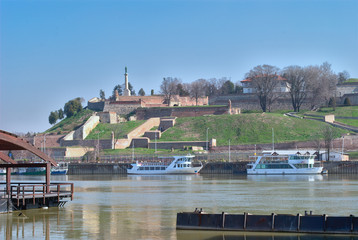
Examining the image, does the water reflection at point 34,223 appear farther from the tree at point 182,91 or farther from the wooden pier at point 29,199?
the tree at point 182,91

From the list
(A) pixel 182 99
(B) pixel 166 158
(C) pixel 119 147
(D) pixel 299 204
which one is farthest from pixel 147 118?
(D) pixel 299 204

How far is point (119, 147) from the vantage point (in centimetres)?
8838

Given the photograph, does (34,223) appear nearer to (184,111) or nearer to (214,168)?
(214,168)

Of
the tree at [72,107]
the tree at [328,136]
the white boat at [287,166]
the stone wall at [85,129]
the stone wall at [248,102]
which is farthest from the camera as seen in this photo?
the tree at [72,107]

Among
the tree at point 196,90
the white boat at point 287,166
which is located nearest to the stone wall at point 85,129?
the tree at point 196,90

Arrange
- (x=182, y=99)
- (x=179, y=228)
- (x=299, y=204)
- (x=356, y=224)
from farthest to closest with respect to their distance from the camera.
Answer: (x=182, y=99) < (x=299, y=204) < (x=179, y=228) < (x=356, y=224)

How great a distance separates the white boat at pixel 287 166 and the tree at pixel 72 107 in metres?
48.0

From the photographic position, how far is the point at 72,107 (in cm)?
10900

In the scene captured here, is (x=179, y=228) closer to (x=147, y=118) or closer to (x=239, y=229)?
(x=239, y=229)

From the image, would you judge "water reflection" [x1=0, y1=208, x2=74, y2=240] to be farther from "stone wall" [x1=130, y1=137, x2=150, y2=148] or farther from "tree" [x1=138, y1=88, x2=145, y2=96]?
"tree" [x1=138, y1=88, x2=145, y2=96]

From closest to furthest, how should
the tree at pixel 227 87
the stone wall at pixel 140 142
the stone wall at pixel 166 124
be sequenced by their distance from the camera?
1. the stone wall at pixel 140 142
2. the stone wall at pixel 166 124
3. the tree at pixel 227 87

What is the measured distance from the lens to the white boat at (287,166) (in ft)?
Answer: 222

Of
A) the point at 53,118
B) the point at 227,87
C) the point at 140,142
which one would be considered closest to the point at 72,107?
the point at 53,118

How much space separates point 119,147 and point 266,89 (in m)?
30.1
